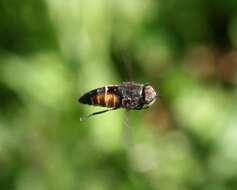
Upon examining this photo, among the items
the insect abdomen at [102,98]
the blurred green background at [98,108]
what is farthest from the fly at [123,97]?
the blurred green background at [98,108]

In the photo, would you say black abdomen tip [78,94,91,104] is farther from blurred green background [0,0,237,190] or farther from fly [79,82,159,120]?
blurred green background [0,0,237,190]

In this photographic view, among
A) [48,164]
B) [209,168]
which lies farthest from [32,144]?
[209,168]

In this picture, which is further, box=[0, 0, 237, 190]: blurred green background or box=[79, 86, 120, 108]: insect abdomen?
box=[0, 0, 237, 190]: blurred green background

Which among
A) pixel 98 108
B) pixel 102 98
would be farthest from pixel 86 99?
pixel 98 108

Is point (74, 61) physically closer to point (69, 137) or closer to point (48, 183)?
point (69, 137)

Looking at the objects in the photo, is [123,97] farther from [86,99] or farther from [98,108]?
[98,108]

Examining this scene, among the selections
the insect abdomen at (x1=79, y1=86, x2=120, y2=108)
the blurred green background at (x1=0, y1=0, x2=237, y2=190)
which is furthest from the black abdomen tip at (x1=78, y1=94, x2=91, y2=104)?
the blurred green background at (x1=0, y1=0, x2=237, y2=190)
